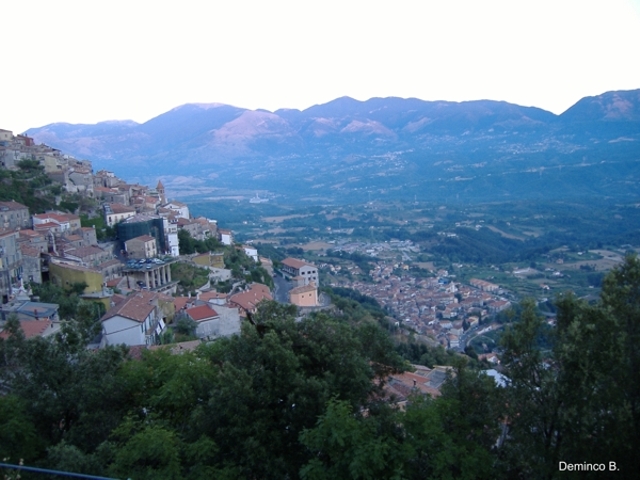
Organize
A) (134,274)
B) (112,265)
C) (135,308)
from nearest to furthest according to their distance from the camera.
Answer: (135,308) → (112,265) → (134,274)

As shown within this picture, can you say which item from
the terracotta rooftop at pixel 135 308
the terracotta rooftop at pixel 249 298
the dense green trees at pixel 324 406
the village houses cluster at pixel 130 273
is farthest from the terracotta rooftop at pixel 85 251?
the dense green trees at pixel 324 406

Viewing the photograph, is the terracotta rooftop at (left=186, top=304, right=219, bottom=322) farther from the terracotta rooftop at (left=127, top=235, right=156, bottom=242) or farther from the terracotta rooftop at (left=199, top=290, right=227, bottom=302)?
the terracotta rooftop at (left=127, top=235, right=156, bottom=242)

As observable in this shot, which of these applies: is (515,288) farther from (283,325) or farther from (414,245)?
(283,325)

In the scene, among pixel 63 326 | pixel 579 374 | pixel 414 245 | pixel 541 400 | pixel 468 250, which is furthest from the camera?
pixel 414 245

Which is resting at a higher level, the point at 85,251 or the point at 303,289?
the point at 85,251

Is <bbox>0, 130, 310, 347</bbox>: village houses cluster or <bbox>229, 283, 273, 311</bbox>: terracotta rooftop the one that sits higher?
<bbox>0, 130, 310, 347</bbox>: village houses cluster

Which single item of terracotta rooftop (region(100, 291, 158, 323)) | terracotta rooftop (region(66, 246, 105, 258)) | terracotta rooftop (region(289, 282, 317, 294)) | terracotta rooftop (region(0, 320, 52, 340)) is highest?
terracotta rooftop (region(66, 246, 105, 258))

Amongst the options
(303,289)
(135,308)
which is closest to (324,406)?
(135,308)

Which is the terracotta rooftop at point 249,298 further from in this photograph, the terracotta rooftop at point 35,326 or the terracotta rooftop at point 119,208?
the terracotta rooftop at point 119,208

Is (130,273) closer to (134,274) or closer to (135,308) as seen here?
(134,274)

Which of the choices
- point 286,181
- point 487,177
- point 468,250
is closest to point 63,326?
point 468,250

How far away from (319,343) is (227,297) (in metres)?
15.0

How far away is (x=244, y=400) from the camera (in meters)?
7.29

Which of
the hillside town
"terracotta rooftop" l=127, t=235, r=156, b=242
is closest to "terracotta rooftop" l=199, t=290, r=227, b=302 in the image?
the hillside town
